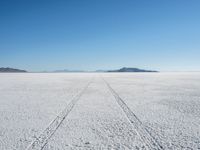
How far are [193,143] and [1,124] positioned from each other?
13.1 ft

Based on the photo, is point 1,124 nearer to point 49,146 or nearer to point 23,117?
point 23,117

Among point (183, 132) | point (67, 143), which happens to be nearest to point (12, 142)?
point (67, 143)

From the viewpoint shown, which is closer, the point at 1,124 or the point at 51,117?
the point at 1,124

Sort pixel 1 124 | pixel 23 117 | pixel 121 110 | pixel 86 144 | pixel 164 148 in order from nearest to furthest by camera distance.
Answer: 1. pixel 164 148
2. pixel 86 144
3. pixel 1 124
4. pixel 23 117
5. pixel 121 110

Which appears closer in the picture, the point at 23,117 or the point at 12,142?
the point at 12,142

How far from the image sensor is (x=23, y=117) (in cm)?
510

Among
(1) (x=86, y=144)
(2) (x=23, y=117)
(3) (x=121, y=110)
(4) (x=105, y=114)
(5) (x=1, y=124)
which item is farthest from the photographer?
(3) (x=121, y=110)

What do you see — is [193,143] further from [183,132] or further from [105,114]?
[105,114]

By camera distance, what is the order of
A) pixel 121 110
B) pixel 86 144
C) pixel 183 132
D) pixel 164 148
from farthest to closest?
1. pixel 121 110
2. pixel 183 132
3. pixel 86 144
4. pixel 164 148

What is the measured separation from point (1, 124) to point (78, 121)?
5.74ft

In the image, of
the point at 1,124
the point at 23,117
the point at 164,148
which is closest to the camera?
the point at 164,148

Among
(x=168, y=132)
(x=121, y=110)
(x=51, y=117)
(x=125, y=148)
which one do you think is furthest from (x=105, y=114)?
(x=125, y=148)

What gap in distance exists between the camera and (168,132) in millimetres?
3885

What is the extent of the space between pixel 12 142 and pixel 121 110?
11.0ft
